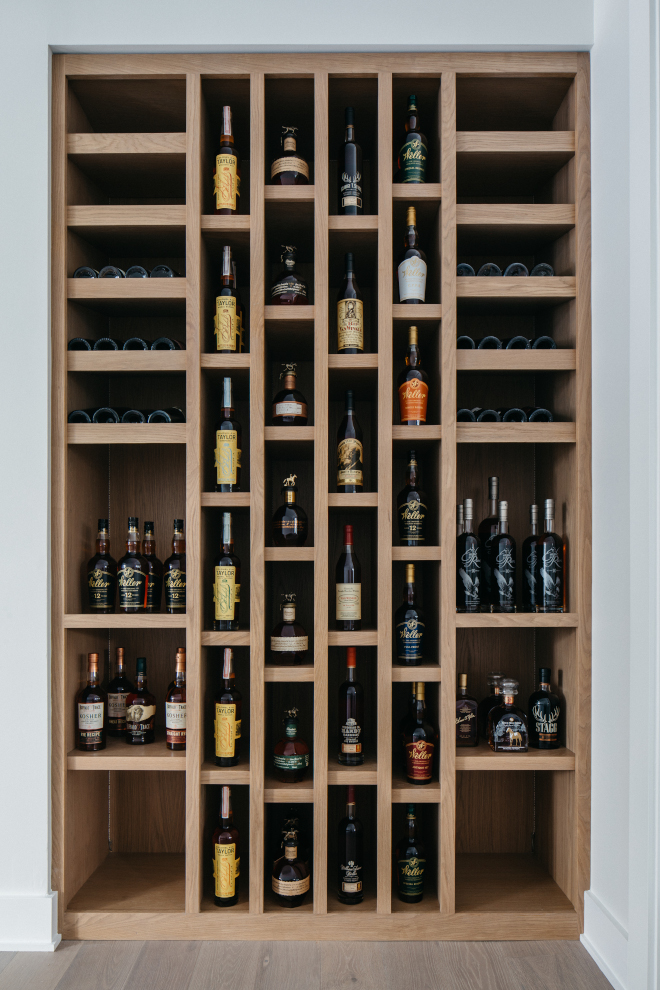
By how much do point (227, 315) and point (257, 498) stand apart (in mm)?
518

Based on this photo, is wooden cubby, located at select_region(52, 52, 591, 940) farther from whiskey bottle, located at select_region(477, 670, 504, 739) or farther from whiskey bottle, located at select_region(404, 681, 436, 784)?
whiskey bottle, located at select_region(477, 670, 504, 739)

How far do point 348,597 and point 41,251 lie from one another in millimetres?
1258

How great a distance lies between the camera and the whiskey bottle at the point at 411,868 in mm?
1883

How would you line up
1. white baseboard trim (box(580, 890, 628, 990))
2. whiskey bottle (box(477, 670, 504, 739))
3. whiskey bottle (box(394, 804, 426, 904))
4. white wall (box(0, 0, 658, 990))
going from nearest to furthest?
white baseboard trim (box(580, 890, 628, 990))
white wall (box(0, 0, 658, 990))
whiskey bottle (box(394, 804, 426, 904))
whiskey bottle (box(477, 670, 504, 739))

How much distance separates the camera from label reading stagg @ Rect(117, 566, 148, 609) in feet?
6.48

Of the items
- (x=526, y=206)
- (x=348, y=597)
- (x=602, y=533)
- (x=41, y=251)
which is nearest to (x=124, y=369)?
(x=41, y=251)

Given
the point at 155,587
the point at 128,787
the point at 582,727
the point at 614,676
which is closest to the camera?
the point at 614,676

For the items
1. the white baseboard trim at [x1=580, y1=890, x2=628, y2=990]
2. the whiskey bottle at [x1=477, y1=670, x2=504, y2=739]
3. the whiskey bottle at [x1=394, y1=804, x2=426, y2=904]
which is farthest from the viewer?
the whiskey bottle at [x1=477, y1=670, x2=504, y2=739]

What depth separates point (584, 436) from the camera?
1.90 meters

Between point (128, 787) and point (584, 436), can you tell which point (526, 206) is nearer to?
point (584, 436)

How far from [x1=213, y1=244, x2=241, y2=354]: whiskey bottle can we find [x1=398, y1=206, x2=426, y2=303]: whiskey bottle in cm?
47

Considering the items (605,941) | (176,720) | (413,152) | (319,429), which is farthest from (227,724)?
(413,152)

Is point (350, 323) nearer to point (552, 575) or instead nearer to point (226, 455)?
point (226, 455)

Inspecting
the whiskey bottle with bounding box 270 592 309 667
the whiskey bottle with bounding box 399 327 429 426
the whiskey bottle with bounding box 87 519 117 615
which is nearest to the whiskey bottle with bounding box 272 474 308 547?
the whiskey bottle with bounding box 270 592 309 667
